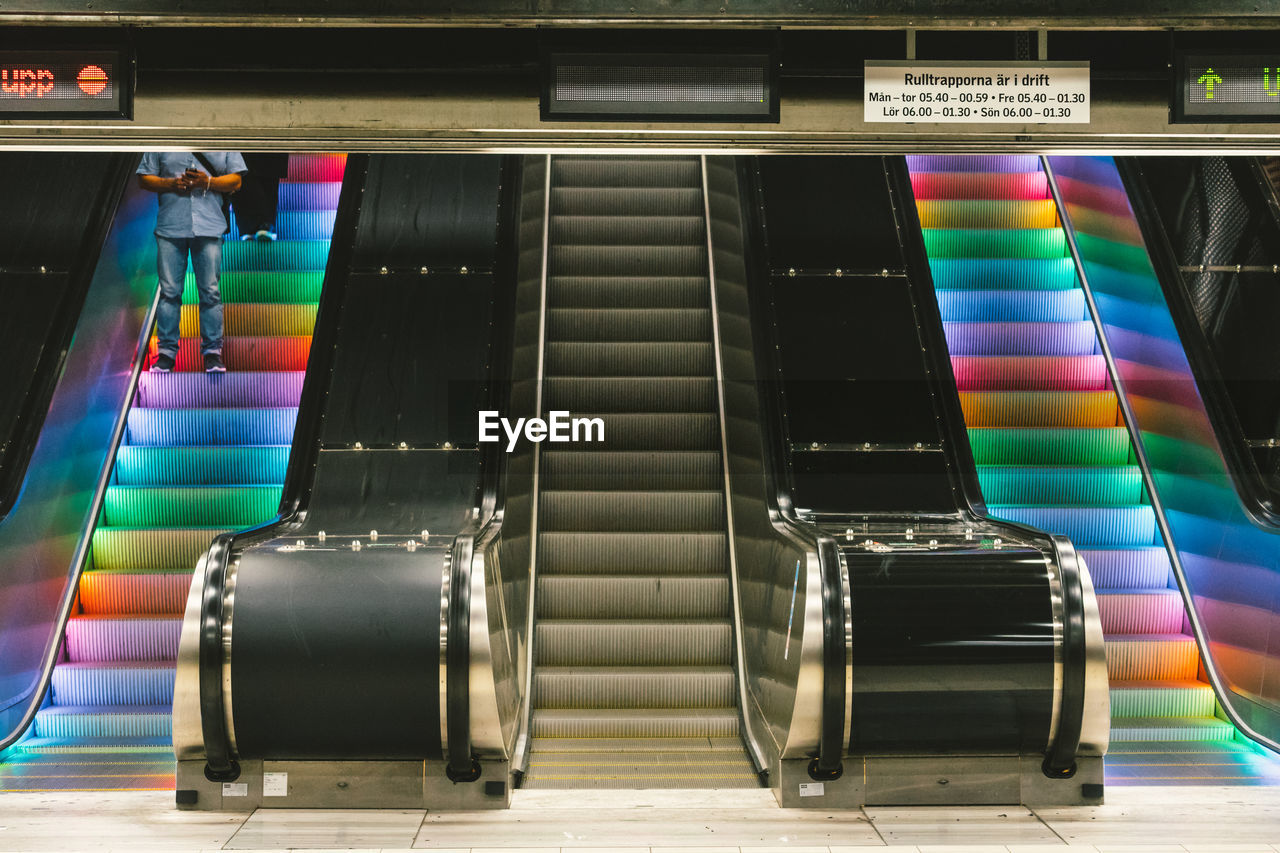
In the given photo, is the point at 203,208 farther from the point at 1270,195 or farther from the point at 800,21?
the point at 1270,195

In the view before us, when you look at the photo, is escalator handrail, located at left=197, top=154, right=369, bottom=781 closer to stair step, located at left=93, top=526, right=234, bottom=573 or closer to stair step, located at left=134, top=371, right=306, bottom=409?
stair step, located at left=93, top=526, right=234, bottom=573

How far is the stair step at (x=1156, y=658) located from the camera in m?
6.73

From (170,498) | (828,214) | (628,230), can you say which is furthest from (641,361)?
(170,498)

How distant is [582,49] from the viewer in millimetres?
4859

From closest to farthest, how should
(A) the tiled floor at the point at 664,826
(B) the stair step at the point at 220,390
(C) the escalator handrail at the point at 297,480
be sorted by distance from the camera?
(A) the tiled floor at the point at 664,826, (C) the escalator handrail at the point at 297,480, (B) the stair step at the point at 220,390

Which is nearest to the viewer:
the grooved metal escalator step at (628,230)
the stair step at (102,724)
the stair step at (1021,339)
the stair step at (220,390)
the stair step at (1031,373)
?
the stair step at (102,724)

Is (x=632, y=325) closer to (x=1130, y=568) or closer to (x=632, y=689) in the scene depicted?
(x=632, y=689)

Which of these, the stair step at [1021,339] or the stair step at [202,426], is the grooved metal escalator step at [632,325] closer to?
the stair step at [1021,339]

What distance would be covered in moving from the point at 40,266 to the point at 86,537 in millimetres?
1556

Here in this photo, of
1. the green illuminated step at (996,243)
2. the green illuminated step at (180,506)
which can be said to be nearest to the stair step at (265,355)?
the green illuminated step at (180,506)

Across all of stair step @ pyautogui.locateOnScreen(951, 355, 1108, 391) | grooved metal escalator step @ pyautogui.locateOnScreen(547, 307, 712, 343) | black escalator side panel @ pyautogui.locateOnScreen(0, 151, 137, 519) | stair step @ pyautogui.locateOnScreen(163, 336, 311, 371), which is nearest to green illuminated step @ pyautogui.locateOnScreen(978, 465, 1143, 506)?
stair step @ pyautogui.locateOnScreen(951, 355, 1108, 391)

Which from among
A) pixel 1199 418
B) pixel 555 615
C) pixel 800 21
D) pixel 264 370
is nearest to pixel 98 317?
pixel 264 370

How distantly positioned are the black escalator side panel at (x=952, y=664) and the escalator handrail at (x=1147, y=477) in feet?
5.66

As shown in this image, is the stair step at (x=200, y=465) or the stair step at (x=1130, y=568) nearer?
the stair step at (x=1130, y=568)
